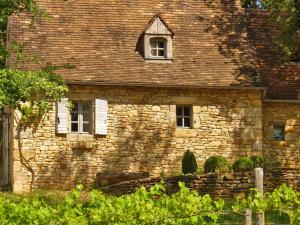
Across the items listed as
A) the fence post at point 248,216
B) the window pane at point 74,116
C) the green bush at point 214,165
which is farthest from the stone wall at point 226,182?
the fence post at point 248,216

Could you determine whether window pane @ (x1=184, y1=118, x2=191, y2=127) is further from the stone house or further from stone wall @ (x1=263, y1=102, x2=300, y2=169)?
stone wall @ (x1=263, y1=102, x2=300, y2=169)

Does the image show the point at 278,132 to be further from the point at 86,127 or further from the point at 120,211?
the point at 120,211

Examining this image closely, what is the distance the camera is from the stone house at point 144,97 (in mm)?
22234

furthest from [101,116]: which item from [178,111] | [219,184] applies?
[219,184]

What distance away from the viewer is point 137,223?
31.4ft

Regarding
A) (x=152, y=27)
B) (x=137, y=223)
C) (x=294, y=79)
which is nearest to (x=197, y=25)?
(x=152, y=27)

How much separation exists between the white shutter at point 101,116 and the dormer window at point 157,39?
90.0 inches

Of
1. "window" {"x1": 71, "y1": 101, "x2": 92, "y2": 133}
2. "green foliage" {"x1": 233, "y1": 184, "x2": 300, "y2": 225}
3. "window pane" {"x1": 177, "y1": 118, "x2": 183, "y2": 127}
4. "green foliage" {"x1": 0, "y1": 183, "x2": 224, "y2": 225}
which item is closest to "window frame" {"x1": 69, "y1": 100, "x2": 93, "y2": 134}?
"window" {"x1": 71, "y1": 101, "x2": 92, "y2": 133}

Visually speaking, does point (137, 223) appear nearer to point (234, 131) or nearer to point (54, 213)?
point (54, 213)

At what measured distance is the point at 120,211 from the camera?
937cm

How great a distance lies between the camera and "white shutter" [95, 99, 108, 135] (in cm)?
2236

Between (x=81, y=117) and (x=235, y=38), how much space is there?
613cm

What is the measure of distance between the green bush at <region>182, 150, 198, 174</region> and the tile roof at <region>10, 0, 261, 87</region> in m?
2.43

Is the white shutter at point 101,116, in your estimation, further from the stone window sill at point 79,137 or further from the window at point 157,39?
the window at point 157,39
